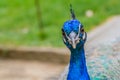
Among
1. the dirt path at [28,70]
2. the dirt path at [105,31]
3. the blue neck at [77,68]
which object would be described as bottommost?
the blue neck at [77,68]

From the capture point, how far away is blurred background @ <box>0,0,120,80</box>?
263 inches

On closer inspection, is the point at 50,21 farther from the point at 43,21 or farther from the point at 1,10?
the point at 1,10

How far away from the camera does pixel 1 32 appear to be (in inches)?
305

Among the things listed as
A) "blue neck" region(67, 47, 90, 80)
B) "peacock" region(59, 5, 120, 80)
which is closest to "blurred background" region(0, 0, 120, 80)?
"peacock" region(59, 5, 120, 80)

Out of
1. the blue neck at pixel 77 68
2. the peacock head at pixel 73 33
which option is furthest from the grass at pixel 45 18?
the peacock head at pixel 73 33

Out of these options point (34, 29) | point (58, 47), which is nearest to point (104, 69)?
point (58, 47)

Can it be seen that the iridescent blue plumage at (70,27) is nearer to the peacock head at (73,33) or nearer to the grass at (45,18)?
the peacock head at (73,33)

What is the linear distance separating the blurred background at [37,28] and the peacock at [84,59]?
212 cm

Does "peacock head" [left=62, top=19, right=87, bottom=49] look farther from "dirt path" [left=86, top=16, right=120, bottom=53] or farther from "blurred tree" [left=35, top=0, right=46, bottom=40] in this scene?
"blurred tree" [left=35, top=0, right=46, bottom=40]

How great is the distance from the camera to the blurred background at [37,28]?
6681 mm

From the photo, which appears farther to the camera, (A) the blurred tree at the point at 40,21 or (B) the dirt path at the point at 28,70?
(A) the blurred tree at the point at 40,21

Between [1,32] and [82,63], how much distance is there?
4.55 metres

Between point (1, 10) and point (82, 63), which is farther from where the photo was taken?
point (1, 10)

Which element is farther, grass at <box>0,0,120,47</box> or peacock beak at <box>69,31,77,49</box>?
grass at <box>0,0,120,47</box>
